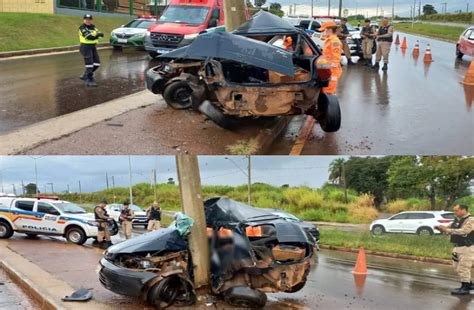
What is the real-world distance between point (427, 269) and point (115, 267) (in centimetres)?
624

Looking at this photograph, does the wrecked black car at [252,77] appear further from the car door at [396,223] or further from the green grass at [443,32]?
the green grass at [443,32]

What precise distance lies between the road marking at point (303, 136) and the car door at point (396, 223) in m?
5.68

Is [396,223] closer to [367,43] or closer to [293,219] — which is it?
[367,43]

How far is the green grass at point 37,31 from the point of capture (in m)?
22.7

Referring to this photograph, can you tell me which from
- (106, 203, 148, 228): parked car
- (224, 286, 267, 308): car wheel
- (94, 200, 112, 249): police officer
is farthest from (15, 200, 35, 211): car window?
(224, 286, 267, 308): car wheel

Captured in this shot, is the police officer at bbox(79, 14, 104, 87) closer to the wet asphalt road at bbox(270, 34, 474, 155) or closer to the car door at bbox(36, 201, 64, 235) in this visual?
the car door at bbox(36, 201, 64, 235)

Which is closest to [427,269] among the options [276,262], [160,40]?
[276,262]

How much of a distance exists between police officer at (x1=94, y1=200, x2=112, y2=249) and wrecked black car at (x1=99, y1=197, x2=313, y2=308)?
5.76m

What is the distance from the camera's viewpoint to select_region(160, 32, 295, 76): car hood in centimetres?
739

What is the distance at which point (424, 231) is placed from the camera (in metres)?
13.1

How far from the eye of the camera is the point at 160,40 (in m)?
16.8

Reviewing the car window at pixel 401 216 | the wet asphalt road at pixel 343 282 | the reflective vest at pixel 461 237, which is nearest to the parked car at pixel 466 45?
the car window at pixel 401 216

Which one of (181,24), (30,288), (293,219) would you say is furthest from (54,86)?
(293,219)

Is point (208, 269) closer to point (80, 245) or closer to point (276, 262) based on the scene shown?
point (276, 262)
